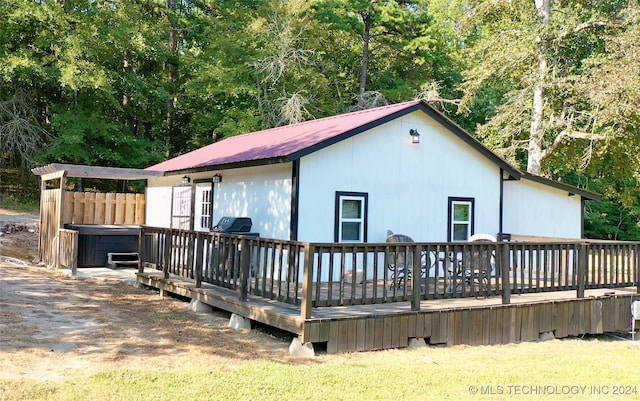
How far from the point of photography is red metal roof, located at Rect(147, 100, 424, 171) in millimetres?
10195

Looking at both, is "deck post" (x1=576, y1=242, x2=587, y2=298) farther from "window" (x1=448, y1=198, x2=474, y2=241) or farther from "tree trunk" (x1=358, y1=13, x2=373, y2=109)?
"tree trunk" (x1=358, y1=13, x2=373, y2=109)

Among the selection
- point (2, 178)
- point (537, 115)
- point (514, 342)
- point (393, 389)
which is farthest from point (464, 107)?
point (2, 178)

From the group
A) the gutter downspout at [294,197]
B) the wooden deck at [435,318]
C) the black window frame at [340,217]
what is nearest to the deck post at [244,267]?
the wooden deck at [435,318]

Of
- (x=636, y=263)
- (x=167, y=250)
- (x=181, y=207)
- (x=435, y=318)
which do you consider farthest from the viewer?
(x=181, y=207)

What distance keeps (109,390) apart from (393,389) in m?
2.46

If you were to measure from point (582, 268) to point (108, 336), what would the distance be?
22.5ft

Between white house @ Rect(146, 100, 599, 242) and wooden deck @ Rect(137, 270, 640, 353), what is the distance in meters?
2.40

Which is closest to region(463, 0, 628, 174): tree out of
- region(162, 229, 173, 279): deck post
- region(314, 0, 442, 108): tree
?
region(314, 0, 442, 108): tree

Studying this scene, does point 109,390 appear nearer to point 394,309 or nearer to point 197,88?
point 394,309

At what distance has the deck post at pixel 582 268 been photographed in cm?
868

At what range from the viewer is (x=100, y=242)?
1313 centimetres

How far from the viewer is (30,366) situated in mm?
5375

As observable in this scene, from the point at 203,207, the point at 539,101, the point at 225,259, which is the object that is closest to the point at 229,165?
the point at 203,207

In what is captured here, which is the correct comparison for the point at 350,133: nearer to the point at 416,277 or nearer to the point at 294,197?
the point at 294,197
